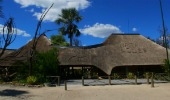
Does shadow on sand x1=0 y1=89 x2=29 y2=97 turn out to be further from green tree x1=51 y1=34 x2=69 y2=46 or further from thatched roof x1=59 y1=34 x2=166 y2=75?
green tree x1=51 y1=34 x2=69 y2=46

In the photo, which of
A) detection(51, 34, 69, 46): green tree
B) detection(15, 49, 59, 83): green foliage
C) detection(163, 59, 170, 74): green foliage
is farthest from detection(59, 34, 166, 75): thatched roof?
detection(51, 34, 69, 46): green tree

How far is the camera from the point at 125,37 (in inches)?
1925

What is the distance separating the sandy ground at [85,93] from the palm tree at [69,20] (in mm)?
32583

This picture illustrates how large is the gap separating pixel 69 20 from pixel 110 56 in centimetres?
1981

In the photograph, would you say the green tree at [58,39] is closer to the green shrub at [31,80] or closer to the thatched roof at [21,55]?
the thatched roof at [21,55]

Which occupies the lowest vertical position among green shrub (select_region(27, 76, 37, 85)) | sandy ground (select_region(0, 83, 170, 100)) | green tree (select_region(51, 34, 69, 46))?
sandy ground (select_region(0, 83, 170, 100))

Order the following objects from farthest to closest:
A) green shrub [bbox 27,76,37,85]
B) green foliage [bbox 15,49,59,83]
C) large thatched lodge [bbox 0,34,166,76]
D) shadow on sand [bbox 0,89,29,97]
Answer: large thatched lodge [bbox 0,34,166,76], green foliage [bbox 15,49,59,83], green shrub [bbox 27,76,37,85], shadow on sand [bbox 0,89,29,97]

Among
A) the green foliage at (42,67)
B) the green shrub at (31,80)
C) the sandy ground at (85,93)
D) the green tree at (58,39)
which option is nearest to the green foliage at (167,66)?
the sandy ground at (85,93)

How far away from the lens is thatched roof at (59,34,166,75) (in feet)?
136

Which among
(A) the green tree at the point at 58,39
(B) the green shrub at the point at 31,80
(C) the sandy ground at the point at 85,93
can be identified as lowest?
(C) the sandy ground at the point at 85,93

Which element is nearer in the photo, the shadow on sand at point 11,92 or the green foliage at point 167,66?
the shadow on sand at point 11,92

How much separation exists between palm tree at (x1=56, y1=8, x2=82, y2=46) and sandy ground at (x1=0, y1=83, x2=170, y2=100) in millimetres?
32583

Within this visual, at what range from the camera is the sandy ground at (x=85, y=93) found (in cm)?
2462

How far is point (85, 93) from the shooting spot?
26484 mm
